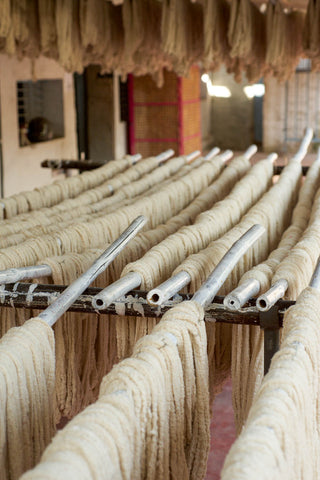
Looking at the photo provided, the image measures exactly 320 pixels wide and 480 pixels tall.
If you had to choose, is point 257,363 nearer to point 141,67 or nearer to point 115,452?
point 115,452

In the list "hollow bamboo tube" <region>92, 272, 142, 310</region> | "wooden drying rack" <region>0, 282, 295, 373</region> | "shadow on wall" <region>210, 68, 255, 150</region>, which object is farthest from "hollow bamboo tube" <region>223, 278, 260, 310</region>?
"shadow on wall" <region>210, 68, 255, 150</region>

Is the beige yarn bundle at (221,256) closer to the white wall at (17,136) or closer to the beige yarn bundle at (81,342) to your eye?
the beige yarn bundle at (81,342)

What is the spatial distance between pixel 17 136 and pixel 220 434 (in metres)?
5.26

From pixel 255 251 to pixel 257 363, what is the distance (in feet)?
2.02

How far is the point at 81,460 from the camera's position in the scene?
39.3 inches

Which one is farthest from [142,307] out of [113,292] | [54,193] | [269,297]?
[54,193]

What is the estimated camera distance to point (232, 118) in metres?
20.9

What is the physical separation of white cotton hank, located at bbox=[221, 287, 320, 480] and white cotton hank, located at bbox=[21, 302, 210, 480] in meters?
0.21

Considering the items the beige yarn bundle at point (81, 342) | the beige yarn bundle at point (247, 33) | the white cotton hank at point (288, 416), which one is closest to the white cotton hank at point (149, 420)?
the white cotton hank at point (288, 416)

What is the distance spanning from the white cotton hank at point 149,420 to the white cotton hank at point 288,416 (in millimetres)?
207

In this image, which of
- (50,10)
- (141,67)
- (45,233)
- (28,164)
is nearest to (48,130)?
(28,164)

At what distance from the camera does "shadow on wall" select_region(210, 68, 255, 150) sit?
67.5 ft

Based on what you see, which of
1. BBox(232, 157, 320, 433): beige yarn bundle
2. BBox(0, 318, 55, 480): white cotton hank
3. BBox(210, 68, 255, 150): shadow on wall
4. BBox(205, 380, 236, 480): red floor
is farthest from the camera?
BBox(210, 68, 255, 150): shadow on wall

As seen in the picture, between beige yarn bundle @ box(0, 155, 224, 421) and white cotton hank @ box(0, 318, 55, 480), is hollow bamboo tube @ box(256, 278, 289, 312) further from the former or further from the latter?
white cotton hank @ box(0, 318, 55, 480)
